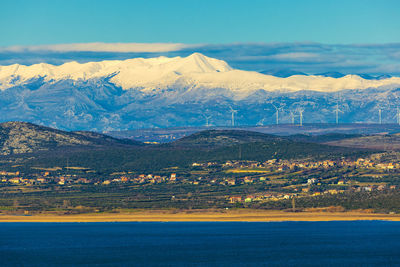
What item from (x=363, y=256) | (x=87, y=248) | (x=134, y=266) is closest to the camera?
(x=134, y=266)

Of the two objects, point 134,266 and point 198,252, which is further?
point 198,252

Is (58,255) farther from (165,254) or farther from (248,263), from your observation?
(248,263)

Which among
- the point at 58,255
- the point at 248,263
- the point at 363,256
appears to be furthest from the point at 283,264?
the point at 58,255

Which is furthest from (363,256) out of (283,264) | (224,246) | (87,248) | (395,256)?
(87,248)

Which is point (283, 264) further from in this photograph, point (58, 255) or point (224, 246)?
point (58, 255)

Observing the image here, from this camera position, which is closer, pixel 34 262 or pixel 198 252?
pixel 34 262

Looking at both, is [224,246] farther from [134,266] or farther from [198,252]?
[134,266]

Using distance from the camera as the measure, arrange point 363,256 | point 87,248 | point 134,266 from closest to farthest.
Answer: point 134,266 < point 363,256 < point 87,248

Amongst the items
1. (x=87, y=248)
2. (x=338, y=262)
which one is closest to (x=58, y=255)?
(x=87, y=248)
